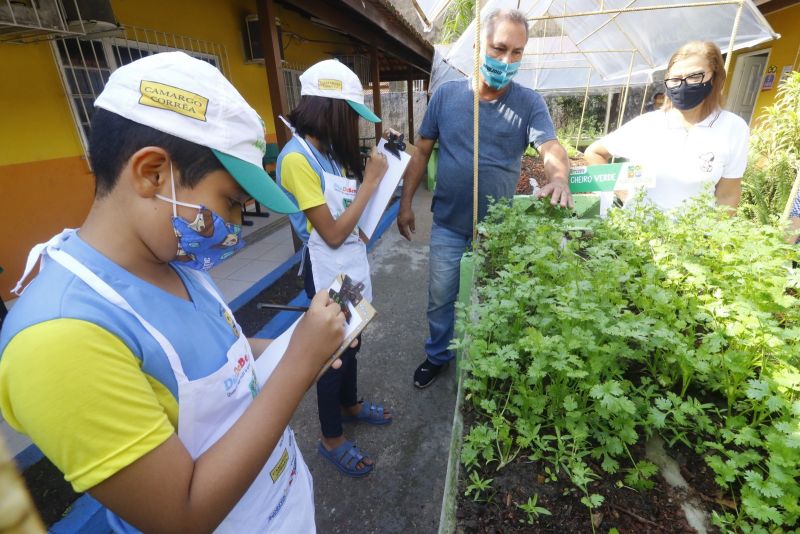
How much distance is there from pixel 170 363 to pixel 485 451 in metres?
0.90

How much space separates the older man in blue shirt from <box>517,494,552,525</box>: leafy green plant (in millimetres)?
1496

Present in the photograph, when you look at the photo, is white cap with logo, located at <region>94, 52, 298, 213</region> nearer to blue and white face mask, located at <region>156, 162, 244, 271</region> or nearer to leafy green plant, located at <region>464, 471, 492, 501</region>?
blue and white face mask, located at <region>156, 162, 244, 271</region>

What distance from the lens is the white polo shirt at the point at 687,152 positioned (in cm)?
234

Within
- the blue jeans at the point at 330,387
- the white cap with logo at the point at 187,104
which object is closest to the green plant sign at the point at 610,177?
the blue jeans at the point at 330,387

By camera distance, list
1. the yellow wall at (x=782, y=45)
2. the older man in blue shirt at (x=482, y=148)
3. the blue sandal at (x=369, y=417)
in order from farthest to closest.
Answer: the yellow wall at (x=782, y=45)
the blue sandal at (x=369, y=417)
the older man in blue shirt at (x=482, y=148)

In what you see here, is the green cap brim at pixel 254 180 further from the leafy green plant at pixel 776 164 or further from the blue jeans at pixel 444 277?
the leafy green plant at pixel 776 164

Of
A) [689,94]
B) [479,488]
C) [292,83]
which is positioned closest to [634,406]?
[479,488]

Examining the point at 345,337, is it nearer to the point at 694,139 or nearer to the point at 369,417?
the point at 369,417

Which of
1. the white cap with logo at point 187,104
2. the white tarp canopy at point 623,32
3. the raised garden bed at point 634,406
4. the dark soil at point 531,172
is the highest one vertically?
the white tarp canopy at point 623,32

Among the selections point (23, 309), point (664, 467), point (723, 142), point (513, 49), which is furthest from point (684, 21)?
point (23, 309)

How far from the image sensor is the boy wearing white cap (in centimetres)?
66

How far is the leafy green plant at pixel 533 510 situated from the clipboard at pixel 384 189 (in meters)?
1.52

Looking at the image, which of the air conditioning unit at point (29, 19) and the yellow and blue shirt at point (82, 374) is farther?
the air conditioning unit at point (29, 19)

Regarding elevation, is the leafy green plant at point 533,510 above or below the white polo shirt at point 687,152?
below
